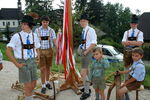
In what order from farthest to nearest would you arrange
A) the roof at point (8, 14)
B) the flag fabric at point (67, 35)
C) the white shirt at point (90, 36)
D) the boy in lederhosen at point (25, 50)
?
the roof at point (8, 14) → the flag fabric at point (67, 35) → the white shirt at point (90, 36) → the boy in lederhosen at point (25, 50)

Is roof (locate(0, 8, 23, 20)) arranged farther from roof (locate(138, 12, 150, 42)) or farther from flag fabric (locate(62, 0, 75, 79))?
flag fabric (locate(62, 0, 75, 79))

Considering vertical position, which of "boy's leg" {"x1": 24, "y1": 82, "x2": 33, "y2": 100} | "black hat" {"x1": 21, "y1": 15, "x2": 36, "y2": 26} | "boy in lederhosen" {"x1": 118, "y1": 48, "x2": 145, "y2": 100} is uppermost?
"black hat" {"x1": 21, "y1": 15, "x2": 36, "y2": 26}

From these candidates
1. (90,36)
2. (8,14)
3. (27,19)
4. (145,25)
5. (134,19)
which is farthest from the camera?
(8,14)

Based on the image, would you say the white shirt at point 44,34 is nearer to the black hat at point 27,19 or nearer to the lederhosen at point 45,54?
the lederhosen at point 45,54

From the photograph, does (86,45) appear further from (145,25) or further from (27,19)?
(145,25)

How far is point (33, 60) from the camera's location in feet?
17.2

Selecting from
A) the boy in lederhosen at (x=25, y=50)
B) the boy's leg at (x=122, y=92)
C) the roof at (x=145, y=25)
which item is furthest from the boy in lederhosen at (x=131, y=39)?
the roof at (x=145, y=25)

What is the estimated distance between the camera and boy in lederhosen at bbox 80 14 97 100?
6113 millimetres

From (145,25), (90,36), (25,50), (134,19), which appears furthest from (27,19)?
(145,25)

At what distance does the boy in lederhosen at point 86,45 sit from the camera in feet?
20.1

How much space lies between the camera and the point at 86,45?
6.21m

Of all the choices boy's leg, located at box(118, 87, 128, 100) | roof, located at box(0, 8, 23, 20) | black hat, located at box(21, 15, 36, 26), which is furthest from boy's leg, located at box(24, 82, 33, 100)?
roof, located at box(0, 8, 23, 20)

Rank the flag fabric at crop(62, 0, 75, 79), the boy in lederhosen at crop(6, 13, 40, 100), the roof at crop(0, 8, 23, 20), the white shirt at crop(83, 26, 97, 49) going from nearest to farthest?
the boy in lederhosen at crop(6, 13, 40, 100)
the white shirt at crop(83, 26, 97, 49)
the flag fabric at crop(62, 0, 75, 79)
the roof at crop(0, 8, 23, 20)

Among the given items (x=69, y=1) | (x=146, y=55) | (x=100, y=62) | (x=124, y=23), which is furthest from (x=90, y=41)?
(x=124, y=23)
